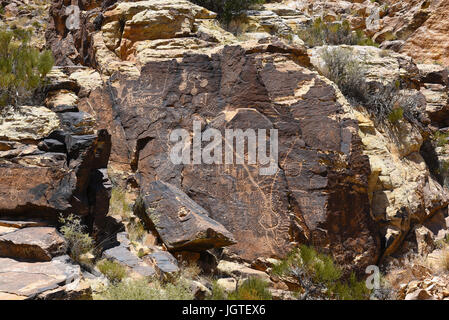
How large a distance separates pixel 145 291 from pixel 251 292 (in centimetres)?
130

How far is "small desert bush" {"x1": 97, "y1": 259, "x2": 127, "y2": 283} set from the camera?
16.1ft

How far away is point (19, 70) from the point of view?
6867 millimetres

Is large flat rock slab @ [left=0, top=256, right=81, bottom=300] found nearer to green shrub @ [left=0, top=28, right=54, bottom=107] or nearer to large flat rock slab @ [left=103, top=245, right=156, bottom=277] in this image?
large flat rock slab @ [left=103, top=245, right=156, bottom=277]

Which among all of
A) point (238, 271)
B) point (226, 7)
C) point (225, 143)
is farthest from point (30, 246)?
point (226, 7)

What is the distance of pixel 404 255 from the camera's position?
6926mm

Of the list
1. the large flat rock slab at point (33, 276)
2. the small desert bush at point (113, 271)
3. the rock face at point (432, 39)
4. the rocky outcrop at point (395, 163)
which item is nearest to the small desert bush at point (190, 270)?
the small desert bush at point (113, 271)

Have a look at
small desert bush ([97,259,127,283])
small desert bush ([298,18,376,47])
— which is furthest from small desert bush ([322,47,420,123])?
small desert bush ([97,259,127,283])

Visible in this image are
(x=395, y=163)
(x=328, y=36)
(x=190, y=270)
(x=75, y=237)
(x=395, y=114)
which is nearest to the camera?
(x=75, y=237)

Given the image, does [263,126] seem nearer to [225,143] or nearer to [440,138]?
[225,143]

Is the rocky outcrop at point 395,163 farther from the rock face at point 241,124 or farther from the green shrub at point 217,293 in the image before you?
the green shrub at point 217,293

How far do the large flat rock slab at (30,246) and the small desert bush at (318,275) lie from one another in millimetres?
2896

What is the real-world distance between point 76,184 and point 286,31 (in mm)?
7198

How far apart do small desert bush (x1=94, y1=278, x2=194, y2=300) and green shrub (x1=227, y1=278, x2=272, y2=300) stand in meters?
0.54

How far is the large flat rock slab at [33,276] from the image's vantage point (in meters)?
4.02
